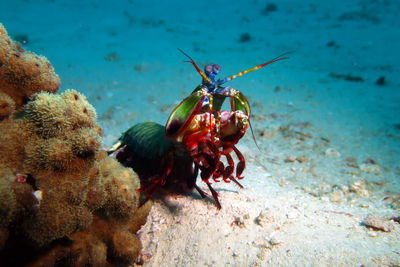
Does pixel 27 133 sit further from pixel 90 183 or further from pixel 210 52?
pixel 210 52

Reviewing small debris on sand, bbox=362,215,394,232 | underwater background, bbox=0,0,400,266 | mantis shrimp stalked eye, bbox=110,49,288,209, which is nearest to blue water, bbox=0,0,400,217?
underwater background, bbox=0,0,400,266

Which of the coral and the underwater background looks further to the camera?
the underwater background

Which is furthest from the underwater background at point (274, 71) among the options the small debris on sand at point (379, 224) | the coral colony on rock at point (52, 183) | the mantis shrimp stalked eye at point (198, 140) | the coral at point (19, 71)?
the coral at point (19, 71)

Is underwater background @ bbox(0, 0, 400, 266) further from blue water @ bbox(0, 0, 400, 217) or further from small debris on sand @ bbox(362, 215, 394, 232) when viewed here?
small debris on sand @ bbox(362, 215, 394, 232)

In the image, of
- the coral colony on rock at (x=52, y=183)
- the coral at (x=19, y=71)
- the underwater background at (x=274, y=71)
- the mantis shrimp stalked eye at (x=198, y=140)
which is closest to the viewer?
the coral colony on rock at (x=52, y=183)

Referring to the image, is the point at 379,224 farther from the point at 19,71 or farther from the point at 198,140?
the point at 19,71

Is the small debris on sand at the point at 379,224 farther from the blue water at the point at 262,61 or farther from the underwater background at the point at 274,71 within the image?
the blue water at the point at 262,61

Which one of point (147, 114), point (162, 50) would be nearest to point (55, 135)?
point (147, 114)
